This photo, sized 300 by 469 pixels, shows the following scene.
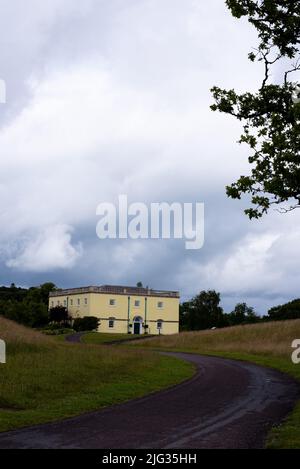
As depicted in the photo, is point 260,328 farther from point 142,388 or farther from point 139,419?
point 139,419

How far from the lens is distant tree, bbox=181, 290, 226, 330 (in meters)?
113

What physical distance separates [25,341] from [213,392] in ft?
42.0

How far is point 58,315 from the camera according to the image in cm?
10125

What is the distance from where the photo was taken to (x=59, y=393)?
1980 cm

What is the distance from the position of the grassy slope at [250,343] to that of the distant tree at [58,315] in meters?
38.0

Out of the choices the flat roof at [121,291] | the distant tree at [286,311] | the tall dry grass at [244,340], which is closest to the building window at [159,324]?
the flat roof at [121,291]

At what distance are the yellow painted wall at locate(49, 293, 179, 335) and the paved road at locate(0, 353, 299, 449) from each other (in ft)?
253

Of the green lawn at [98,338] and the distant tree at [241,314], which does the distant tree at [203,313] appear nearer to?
the distant tree at [241,314]

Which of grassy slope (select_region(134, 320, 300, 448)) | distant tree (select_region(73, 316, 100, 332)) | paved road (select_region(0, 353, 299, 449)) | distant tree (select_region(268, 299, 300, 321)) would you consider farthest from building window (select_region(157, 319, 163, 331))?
paved road (select_region(0, 353, 299, 449))

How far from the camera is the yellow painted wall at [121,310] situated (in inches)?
3947

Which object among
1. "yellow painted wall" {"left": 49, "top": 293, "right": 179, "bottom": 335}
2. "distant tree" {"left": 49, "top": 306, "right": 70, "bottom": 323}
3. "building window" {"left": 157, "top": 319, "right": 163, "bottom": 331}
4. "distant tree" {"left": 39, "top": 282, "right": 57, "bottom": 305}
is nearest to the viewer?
"yellow painted wall" {"left": 49, "top": 293, "right": 179, "bottom": 335}

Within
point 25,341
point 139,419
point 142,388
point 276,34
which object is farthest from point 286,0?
point 25,341

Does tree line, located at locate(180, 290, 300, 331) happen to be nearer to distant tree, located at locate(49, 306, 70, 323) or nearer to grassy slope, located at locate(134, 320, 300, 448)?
distant tree, located at locate(49, 306, 70, 323)
